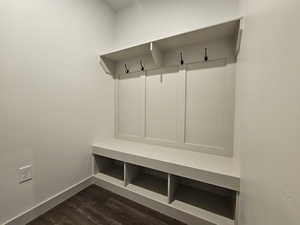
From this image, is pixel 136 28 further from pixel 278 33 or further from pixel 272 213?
pixel 272 213

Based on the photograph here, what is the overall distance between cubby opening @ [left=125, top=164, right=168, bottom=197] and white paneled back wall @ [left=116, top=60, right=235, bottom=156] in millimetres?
400

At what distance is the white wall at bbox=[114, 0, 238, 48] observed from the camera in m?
1.35

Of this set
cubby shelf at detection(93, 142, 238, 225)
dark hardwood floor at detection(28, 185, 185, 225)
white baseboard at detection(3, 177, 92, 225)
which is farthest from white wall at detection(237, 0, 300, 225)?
white baseboard at detection(3, 177, 92, 225)

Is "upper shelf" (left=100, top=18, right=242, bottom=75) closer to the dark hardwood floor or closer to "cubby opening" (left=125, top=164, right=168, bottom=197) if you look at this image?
"cubby opening" (left=125, top=164, right=168, bottom=197)

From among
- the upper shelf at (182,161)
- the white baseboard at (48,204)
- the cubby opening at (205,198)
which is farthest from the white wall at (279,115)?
the white baseboard at (48,204)

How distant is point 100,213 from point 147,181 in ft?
1.87

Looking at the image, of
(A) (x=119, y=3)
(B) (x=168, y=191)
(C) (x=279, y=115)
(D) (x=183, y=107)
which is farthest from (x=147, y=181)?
(A) (x=119, y=3)

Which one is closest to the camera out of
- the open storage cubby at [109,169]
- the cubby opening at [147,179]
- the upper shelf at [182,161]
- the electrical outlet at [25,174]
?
the upper shelf at [182,161]

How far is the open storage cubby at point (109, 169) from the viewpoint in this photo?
170cm

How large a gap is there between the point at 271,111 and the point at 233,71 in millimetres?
1046

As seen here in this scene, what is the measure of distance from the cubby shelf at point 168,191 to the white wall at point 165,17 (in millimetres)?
1441

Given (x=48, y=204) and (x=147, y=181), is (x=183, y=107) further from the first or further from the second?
(x=48, y=204)

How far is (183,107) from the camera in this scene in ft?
4.99

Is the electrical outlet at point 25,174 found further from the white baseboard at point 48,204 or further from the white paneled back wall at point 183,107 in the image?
the white paneled back wall at point 183,107
